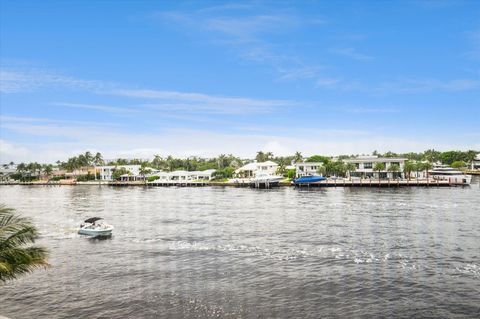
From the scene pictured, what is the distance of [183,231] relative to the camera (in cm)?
5616

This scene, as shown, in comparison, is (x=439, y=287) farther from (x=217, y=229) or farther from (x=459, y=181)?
(x=459, y=181)

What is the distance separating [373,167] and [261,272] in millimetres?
137499

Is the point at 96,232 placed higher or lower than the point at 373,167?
lower

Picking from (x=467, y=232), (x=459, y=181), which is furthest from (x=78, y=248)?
(x=459, y=181)

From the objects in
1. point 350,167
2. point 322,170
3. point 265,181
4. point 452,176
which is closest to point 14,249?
point 265,181

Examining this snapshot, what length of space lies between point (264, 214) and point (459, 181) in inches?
3855

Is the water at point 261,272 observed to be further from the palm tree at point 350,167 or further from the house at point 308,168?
the house at point 308,168

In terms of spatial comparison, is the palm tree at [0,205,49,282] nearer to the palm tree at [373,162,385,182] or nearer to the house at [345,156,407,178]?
the house at [345,156,407,178]

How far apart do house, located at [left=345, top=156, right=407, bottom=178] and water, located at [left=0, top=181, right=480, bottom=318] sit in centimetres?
10028

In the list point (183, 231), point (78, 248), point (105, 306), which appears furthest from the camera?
point (183, 231)

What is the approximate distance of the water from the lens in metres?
27.6

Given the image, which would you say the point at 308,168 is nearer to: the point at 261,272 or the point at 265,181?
the point at 265,181

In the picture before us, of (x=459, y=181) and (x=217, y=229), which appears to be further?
(x=459, y=181)

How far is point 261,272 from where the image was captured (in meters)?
35.3
